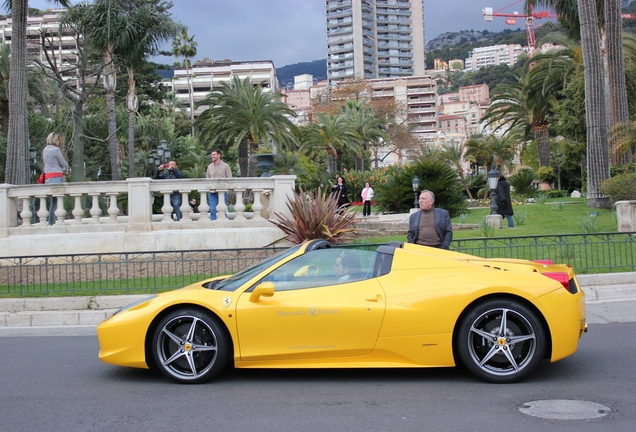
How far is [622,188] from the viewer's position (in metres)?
20.1

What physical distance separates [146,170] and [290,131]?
9.69 m

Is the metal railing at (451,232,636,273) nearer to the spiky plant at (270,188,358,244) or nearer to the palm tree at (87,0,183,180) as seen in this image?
the spiky plant at (270,188,358,244)

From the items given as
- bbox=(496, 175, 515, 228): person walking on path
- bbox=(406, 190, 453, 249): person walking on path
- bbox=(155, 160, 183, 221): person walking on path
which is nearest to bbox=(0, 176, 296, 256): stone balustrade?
bbox=(155, 160, 183, 221): person walking on path

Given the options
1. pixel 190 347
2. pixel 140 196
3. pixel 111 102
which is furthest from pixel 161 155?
pixel 190 347

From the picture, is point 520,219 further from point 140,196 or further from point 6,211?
point 6,211

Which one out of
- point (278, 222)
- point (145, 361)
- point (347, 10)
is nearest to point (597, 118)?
point (278, 222)

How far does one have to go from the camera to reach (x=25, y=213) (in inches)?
627

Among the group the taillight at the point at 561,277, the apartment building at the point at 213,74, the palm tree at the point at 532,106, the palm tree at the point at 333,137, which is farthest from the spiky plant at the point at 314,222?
the apartment building at the point at 213,74

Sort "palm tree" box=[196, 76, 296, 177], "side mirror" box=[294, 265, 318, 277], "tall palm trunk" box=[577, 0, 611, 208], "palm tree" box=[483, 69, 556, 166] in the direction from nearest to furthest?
"side mirror" box=[294, 265, 318, 277]
"tall palm trunk" box=[577, 0, 611, 208]
"palm tree" box=[196, 76, 296, 177]
"palm tree" box=[483, 69, 556, 166]

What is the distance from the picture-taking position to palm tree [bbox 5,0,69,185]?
19828mm

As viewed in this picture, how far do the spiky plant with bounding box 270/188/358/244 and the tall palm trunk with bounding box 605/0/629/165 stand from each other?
1368cm

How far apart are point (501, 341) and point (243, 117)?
101 ft

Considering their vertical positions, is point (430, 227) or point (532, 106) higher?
point (532, 106)

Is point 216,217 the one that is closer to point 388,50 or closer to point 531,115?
point 531,115
